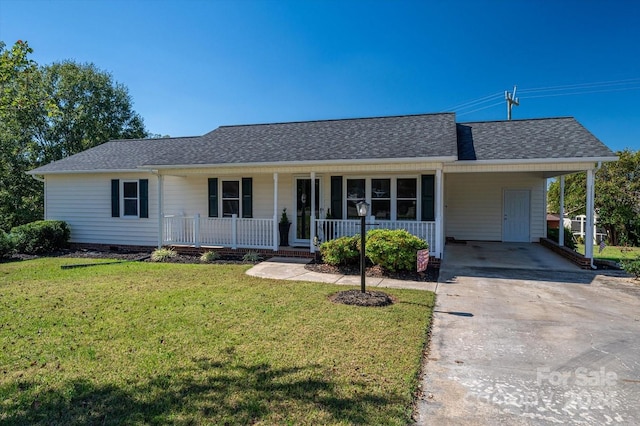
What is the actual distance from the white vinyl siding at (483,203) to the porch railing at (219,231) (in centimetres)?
728

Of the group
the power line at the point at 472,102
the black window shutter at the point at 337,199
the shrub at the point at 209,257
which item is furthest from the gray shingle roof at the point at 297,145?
the power line at the point at 472,102

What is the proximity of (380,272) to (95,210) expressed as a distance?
35.9ft

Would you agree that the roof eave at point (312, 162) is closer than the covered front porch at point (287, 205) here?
Yes

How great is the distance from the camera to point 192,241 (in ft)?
38.8

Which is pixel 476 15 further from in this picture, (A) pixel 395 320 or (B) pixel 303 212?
(A) pixel 395 320

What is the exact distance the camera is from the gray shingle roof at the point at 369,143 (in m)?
9.38

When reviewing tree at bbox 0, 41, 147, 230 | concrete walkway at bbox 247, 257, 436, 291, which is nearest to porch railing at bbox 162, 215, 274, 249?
concrete walkway at bbox 247, 257, 436, 291

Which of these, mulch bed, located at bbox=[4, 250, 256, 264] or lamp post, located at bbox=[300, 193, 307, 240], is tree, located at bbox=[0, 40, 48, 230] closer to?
mulch bed, located at bbox=[4, 250, 256, 264]

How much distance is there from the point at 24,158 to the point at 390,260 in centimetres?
2642

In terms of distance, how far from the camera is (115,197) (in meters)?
12.8

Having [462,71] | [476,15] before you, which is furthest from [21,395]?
[462,71]

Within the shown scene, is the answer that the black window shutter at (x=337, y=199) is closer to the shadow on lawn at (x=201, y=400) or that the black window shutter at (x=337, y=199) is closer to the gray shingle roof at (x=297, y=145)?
the gray shingle roof at (x=297, y=145)

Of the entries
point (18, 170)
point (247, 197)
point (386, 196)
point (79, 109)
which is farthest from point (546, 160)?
point (79, 109)

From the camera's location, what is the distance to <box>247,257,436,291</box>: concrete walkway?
24.5ft
